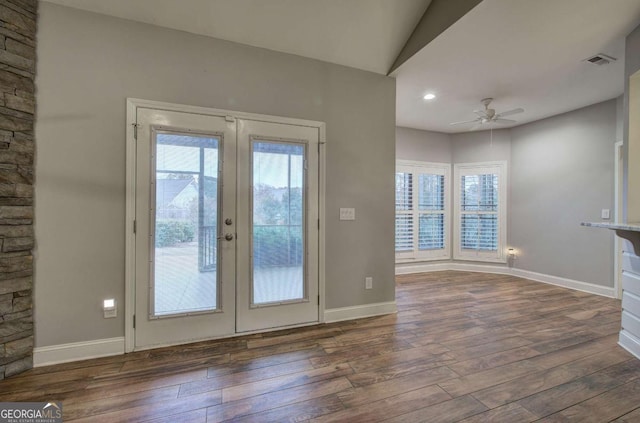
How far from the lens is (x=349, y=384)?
1859 mm

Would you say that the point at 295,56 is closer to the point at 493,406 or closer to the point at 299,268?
the point at 299,268

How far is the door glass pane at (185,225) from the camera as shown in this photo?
7.82 ft

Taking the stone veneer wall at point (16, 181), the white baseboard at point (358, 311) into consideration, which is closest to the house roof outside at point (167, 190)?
the stone veneer wall at point (16, 181)

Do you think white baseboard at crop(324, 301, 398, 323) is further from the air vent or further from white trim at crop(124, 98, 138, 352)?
the air vent

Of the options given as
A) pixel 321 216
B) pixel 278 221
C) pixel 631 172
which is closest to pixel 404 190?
pixel 321 216

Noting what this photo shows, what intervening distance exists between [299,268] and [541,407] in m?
2.04

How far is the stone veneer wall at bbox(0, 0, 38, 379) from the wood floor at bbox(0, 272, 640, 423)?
0.32m

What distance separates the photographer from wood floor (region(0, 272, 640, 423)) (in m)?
1.61

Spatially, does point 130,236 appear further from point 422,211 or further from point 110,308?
point 422,211

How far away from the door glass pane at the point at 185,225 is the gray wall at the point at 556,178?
3808 millimetres

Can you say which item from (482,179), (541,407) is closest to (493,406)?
(541,407)

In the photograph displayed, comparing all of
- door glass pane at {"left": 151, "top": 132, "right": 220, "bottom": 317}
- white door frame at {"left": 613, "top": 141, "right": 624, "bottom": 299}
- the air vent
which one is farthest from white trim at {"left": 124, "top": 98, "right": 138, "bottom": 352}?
white door frame at {"left": 613, "top": 141, "right": 624, "bottom": 299}

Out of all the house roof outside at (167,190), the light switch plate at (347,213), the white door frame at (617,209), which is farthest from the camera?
the white door frame at (617,209)

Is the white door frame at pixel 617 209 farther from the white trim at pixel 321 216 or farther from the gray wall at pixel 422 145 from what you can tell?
the white trim at pixel 321 216
